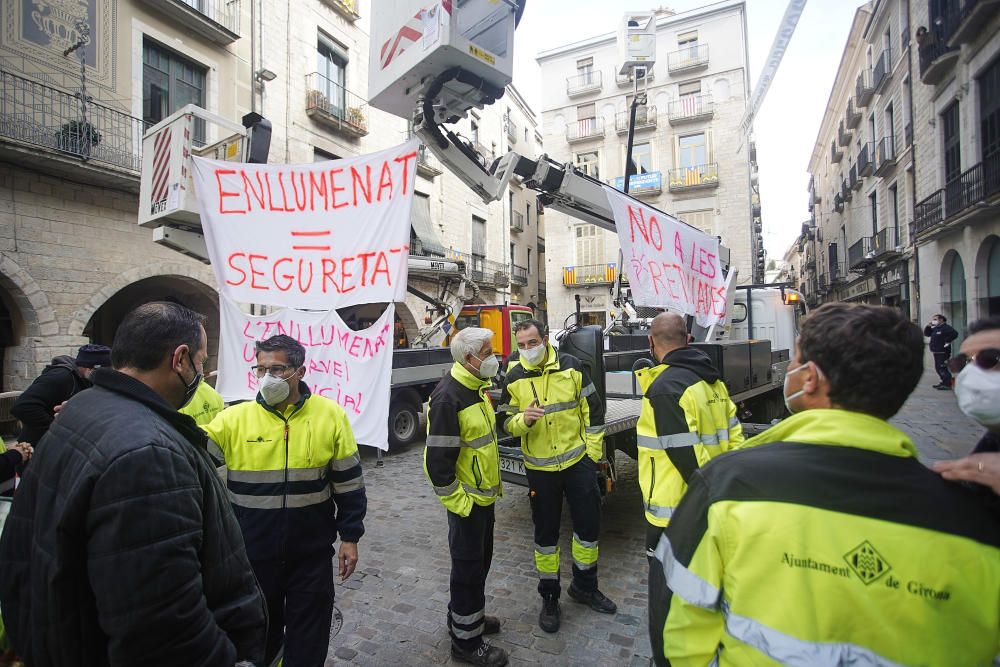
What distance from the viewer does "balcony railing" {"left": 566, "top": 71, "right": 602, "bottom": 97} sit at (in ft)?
89.1

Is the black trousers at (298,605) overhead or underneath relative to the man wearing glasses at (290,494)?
underneath

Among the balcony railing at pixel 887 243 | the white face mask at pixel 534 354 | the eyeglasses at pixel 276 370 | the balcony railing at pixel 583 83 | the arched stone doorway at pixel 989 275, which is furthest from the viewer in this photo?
the balcony railing at pixel 583 83

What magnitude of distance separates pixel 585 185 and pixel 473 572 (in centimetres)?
435

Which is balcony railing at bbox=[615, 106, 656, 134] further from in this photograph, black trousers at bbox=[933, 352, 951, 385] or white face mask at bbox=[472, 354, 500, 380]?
white face mask at bbox=[472, 354, 500, 380]

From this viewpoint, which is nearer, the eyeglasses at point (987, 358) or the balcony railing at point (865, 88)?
the eyeglasses at point (987, 358)

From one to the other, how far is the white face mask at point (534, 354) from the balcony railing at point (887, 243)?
75.1 ft

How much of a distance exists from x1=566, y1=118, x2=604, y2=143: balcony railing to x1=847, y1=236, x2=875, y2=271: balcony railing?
46.6 ft

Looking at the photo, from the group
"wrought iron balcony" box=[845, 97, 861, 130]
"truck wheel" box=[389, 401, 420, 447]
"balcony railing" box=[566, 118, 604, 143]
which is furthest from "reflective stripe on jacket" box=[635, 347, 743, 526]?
"wrought iron balcony" box=[845, 97, 861, 130]

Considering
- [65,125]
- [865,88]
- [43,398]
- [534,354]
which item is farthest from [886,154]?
[43,398]

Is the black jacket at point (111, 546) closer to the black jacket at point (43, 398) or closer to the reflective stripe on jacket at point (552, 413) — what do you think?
the reflective stripe on jacket at point (552, 413)

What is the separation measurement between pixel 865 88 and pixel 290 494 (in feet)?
93.3

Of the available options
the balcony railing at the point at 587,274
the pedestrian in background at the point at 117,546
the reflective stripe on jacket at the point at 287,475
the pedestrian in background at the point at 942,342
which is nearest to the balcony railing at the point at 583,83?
the balcony railing at the point at 587,274

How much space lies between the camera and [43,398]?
3.78 metres

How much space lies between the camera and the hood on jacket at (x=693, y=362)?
2807 mm
